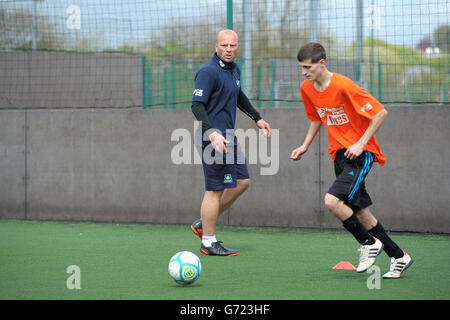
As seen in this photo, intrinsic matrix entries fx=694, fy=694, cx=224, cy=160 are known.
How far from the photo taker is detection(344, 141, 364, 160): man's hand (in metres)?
5.13

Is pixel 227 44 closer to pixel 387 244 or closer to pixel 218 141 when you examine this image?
pixel 218 141

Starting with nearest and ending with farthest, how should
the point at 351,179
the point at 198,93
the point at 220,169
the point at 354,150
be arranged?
the point at 354,150
the point at 351,179
the point at 198,93
the point at 220,169

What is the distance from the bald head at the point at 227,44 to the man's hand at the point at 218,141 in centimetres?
87

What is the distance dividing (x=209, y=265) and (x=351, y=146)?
1644 mm

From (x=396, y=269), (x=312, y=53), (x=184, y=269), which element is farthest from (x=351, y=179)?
(x=184, y=269)

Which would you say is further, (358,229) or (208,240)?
(208,240)

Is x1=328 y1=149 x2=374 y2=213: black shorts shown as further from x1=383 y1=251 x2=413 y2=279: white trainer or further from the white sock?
the white sock

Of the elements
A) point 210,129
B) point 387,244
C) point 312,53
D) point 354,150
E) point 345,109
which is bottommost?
point 387,244

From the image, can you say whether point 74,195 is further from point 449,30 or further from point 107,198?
point 449,30

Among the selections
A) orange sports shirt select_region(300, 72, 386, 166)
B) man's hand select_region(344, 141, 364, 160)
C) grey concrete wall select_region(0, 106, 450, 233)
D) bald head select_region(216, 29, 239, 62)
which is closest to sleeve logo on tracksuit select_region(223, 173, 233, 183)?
bald head select_region(216, 29, 239, 62)

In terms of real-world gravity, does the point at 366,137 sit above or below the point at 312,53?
below

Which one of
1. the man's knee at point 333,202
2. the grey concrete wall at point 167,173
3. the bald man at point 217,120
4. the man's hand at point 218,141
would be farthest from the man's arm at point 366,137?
the grey concrete wall at point 167,173

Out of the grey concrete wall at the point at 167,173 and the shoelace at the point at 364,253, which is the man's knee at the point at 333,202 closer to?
the shoelace at the point at 364,253

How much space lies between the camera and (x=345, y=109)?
5.36m
